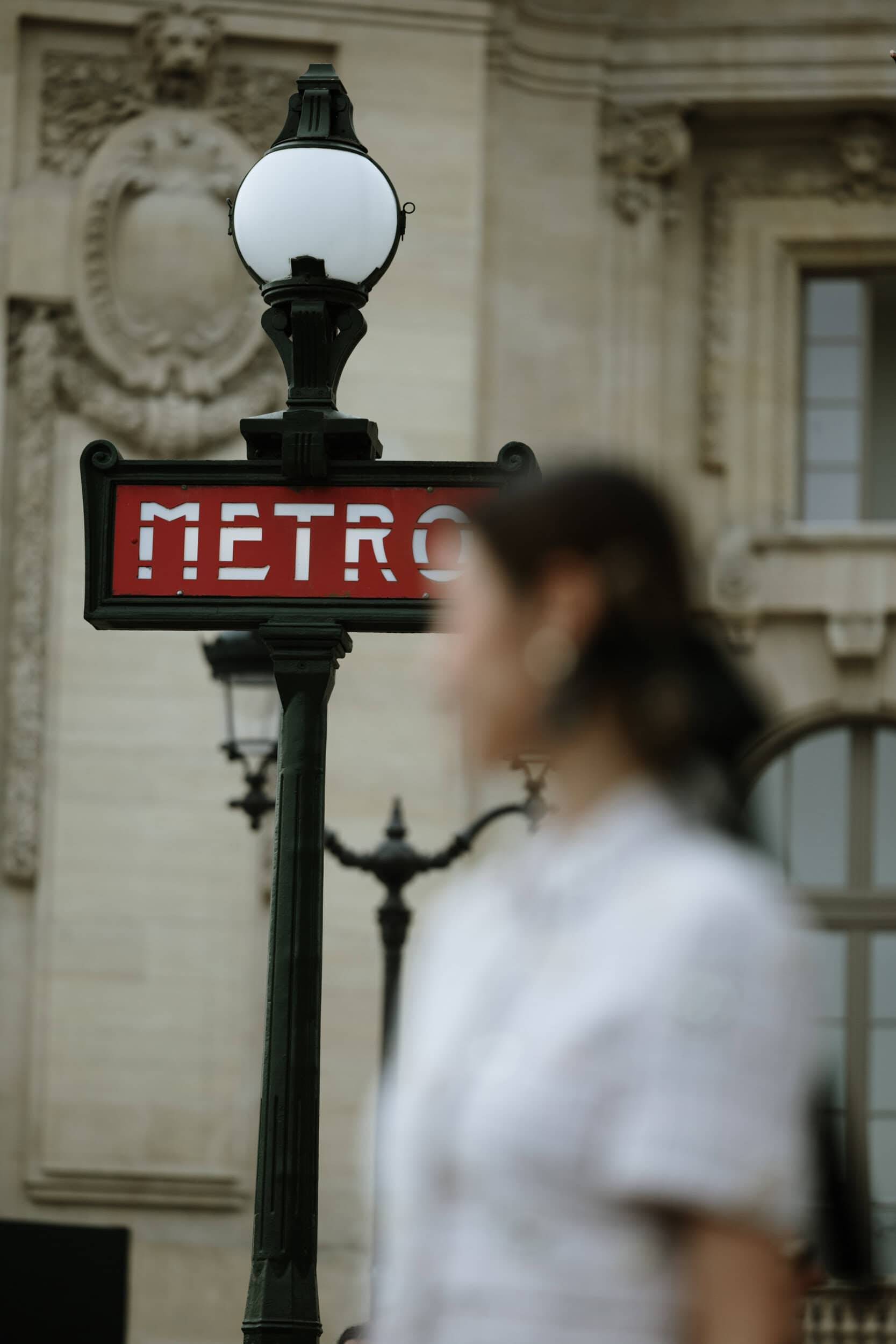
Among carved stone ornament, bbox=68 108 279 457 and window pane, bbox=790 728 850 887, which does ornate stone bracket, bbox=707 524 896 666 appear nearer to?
window pane, bbox=790 728 850 887

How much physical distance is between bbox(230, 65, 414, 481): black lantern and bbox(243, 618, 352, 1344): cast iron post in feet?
1.62

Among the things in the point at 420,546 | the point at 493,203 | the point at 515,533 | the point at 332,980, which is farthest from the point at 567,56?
the point at 515,533

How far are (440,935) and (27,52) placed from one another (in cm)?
1585

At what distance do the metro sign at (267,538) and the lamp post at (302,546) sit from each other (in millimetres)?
42

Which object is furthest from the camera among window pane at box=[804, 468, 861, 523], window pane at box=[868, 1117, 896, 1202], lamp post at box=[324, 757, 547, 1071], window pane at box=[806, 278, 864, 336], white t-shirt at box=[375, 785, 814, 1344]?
window pane at box=[806, 278, 864, 336]

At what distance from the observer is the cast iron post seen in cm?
527

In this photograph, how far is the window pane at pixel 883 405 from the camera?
61.4 feet

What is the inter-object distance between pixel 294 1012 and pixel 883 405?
14054 millimetres

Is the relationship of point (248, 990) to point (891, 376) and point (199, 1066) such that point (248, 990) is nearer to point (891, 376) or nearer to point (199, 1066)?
point (199, 1066)

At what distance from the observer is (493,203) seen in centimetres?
1800

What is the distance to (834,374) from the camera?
18797 millimetres

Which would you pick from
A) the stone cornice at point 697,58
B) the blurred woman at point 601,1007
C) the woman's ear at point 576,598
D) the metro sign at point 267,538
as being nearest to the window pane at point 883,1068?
the stone cornice at point 697,58

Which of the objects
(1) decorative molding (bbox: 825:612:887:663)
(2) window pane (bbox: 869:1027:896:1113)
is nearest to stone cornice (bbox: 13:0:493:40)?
(1) decorative molding (bbox: 825:612:887:663)

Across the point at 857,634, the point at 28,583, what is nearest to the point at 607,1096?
the point at 28,583
